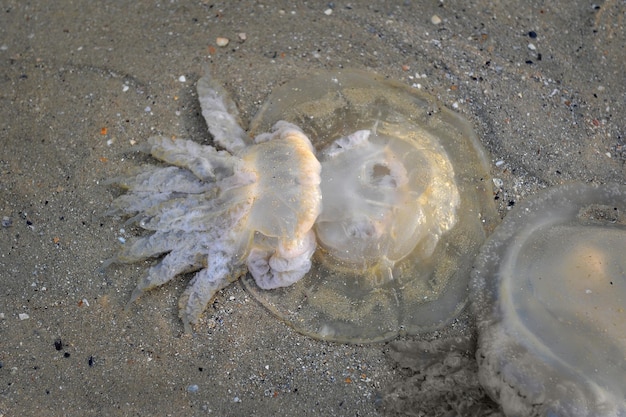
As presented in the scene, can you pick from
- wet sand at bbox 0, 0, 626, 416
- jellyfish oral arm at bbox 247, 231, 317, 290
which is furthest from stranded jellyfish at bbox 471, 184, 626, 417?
jellyfish oral arm at bbox 247, 231, 317, 290

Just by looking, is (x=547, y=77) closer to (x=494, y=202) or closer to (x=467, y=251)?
(x=494, y=202)

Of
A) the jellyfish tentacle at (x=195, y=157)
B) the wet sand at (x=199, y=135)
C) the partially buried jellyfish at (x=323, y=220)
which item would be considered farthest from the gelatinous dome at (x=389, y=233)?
the jellyfish tentacle at (x=195, y=157)

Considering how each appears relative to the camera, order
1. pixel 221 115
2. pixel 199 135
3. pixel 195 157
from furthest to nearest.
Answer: pixel 199 135
pixel 221 115
pixel 195 157

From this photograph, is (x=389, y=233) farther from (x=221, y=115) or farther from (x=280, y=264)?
(x=221, y=115)

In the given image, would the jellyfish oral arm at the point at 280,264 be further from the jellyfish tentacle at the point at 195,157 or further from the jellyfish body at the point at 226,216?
the jellyfish tentacle at the point at 195,157

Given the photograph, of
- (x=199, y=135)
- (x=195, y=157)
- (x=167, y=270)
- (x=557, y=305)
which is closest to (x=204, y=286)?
(x=167, y=270)

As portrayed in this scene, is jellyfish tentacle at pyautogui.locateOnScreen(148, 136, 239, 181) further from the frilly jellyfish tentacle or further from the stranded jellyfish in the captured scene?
the stranded jellyfish

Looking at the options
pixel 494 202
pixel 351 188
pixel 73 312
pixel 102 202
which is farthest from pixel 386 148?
pixel 73 312
